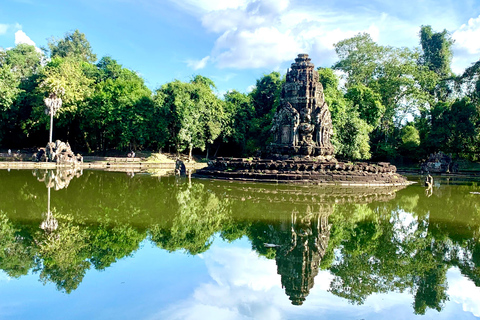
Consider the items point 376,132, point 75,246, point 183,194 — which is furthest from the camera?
point 376,132

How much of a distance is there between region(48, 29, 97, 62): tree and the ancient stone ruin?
147 ft

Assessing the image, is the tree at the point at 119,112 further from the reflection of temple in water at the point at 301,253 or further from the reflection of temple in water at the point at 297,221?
the reflection of temple in water at the point at 301,253

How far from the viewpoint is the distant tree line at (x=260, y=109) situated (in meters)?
37.7

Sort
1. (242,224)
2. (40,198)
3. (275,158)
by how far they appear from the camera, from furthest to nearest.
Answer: (275,158)
(40,198)
(242,224)

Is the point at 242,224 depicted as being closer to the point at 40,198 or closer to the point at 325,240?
the point at 325,240

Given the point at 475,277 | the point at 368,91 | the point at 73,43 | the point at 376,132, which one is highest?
the point at 73,43

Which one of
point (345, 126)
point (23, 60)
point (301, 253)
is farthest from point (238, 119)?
point (301, 253)

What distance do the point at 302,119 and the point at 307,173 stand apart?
488 centimetres

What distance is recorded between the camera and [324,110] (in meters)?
24.9

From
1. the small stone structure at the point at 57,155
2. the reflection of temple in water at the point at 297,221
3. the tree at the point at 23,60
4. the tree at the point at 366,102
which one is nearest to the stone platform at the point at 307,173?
the reflection of temple in water at the point at 297,221

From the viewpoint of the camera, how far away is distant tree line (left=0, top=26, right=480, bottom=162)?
37719 millimetres

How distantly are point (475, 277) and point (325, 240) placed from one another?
279 centimetres

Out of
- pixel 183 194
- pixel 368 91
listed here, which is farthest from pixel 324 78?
pixel 183 194

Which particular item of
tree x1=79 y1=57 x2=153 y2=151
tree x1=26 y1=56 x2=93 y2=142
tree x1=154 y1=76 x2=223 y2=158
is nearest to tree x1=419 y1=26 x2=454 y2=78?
tree x1=154 y1=76 x2=223 y2=158
